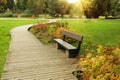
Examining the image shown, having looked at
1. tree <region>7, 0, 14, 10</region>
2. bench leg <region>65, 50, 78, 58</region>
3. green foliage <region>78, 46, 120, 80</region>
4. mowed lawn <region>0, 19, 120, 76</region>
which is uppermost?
tree <region>7, 0, 14, 10</region>

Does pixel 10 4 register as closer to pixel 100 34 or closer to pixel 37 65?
pixel 100 34

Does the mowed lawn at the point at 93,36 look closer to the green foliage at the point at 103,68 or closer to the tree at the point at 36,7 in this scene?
the green foliage at the point at 103,68

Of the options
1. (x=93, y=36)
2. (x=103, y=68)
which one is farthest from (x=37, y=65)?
(x=93, y=36)

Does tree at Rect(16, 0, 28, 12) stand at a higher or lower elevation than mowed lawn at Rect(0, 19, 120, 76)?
higher

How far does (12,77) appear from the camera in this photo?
6.73 m

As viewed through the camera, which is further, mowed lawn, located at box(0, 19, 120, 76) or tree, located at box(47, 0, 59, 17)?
tree, located at box(47, 0, 59, 17)

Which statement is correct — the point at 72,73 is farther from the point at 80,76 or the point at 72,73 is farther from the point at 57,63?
the point at 57,63

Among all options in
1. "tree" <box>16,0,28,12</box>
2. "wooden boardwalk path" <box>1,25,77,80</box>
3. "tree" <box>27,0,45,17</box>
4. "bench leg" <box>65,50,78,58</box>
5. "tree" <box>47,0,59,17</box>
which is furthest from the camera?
"tree" <box>16,0,28,12</box>

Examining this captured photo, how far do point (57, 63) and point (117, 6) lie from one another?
180ft

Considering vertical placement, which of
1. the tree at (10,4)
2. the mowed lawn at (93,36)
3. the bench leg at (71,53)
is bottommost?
the mowed lawn at (93,36)

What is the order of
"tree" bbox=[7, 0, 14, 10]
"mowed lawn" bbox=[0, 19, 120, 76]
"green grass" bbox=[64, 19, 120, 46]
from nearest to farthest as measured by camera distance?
"mowed lawn" bbox=[0, 19, 120, 76], "green grass" bbox=[64, 19, 120, 46], "tree" bbox=[7, 0, 14, 10]

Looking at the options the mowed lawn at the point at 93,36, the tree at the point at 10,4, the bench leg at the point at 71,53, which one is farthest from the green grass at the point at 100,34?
the tree at the point at 10,4

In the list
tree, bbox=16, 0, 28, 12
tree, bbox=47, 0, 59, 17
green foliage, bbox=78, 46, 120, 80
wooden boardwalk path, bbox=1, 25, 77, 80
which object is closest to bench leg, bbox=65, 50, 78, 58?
wooden boardwalk path, bbox=1, 25, 77, 80

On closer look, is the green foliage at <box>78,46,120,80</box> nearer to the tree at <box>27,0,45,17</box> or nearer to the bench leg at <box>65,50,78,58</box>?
the bench leg at <box>65,50,78,58</box>
